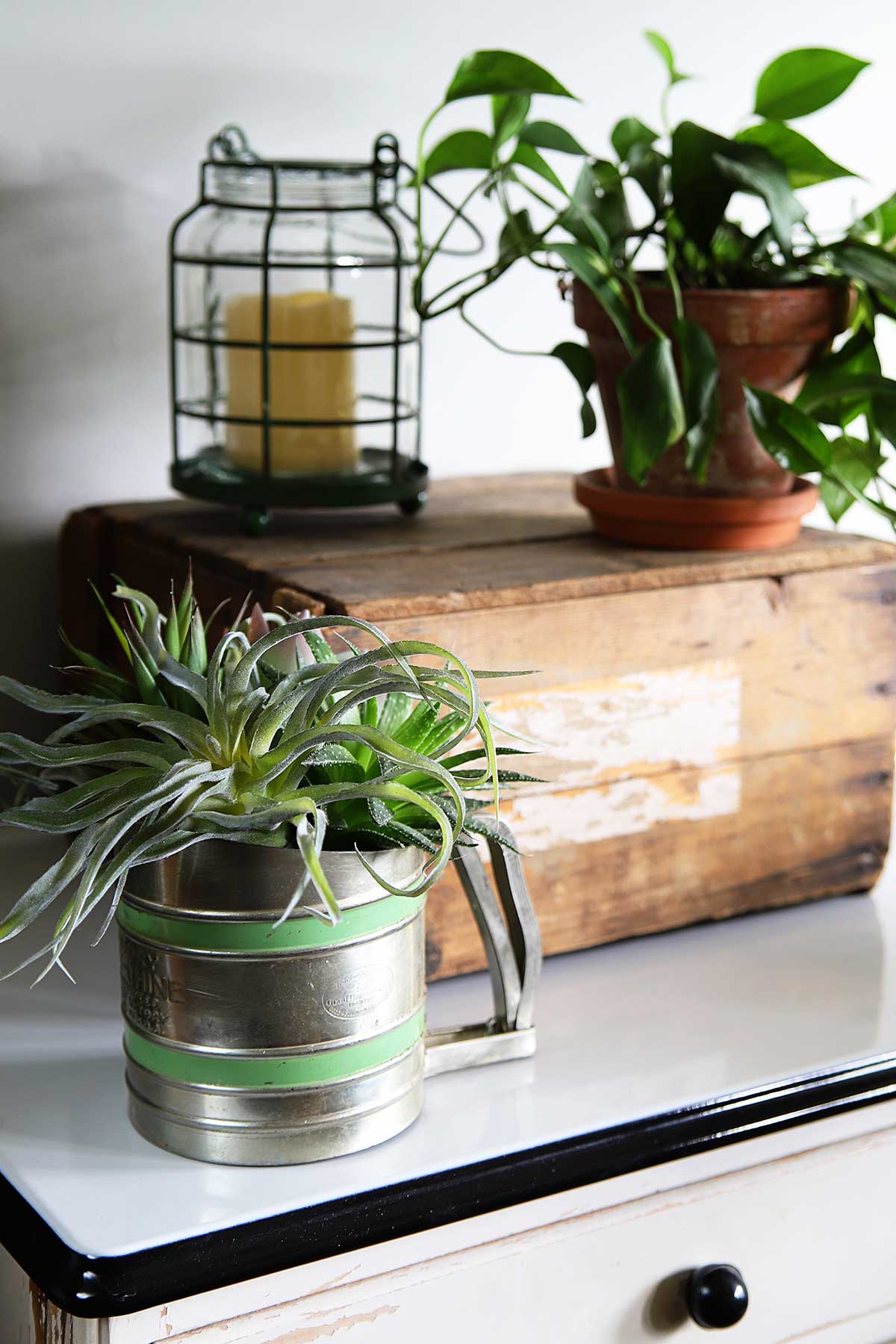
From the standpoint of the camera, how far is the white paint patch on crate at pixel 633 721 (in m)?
0.86

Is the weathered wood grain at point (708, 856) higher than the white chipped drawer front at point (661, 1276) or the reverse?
higher

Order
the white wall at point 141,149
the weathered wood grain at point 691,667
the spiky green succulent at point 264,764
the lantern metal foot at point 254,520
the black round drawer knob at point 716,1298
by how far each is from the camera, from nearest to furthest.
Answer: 1. the spiky green succulent at point 264,764
2. the black round drawer knob at point 716,1298
3. the weathered wood grain at point 691,667
4. the lantern metal foot at point 254,520
5. the white wall at point 141,149

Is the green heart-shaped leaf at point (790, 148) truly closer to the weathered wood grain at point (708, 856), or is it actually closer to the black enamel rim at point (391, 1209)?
the weathered wood grain at point (708, 856)

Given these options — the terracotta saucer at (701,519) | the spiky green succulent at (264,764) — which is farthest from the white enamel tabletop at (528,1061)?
the terracotta saucer at (701,519)

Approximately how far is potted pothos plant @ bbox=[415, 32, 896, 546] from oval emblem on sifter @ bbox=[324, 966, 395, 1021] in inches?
14.8

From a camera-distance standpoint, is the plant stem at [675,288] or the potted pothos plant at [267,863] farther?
the plant stem at [675,288]

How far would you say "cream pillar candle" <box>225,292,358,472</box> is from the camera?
974 mm

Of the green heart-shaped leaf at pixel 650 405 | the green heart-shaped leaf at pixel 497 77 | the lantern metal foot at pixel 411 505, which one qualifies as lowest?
the lantern metal foot at pixel 411 505

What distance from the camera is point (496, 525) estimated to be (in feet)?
3.41

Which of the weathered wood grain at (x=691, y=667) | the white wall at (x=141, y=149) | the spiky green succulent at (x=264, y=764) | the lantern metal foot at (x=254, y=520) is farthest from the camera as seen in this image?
the white wall at (x=141, y=149)

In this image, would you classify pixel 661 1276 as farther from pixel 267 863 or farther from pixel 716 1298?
pixel 267 863

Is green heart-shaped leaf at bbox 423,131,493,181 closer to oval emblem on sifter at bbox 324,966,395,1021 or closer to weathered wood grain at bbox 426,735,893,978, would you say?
weathered wood grain at bbox 426,735,893,978

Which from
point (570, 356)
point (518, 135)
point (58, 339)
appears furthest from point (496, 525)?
point (58, 339)

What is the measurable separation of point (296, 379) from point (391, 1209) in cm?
54
